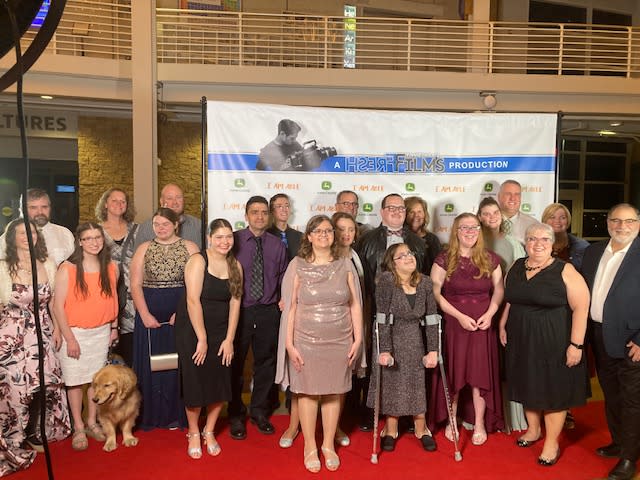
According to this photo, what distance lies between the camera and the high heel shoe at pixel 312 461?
3.55 metres

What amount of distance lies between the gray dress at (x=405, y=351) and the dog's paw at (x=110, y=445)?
73.2 inches

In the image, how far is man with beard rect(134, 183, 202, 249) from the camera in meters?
4.37

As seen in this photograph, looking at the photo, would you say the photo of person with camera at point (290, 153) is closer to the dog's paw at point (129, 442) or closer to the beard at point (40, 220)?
the beard at point (40, 220)

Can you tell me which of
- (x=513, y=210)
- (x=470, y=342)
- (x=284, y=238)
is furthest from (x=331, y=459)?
(x=513, y=210)

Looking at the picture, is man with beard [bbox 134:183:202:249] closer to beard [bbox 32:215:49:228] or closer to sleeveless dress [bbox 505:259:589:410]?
beard [bbox 32:215:49:228]

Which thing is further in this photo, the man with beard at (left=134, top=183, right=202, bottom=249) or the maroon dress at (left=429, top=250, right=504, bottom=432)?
the man with beard at (left=134, top=183, right=202, bottom=249)

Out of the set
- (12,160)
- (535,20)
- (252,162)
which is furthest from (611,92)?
(12,160)

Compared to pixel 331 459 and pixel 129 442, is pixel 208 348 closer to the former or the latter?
pixel 129 442

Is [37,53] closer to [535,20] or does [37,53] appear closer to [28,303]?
[28,303]

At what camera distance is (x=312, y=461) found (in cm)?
358

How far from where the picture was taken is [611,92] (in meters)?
8.67

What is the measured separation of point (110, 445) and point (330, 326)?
70.5 inches

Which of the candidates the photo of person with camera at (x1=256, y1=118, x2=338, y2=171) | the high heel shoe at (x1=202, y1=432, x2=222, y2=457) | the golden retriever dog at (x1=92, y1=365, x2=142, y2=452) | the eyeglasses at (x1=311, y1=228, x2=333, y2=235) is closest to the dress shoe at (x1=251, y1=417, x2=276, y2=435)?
the high heel shoe at (x1=202, y1=432, x2=222, y2=457)

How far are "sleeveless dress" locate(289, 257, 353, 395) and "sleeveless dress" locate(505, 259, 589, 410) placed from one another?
1.21 meters
